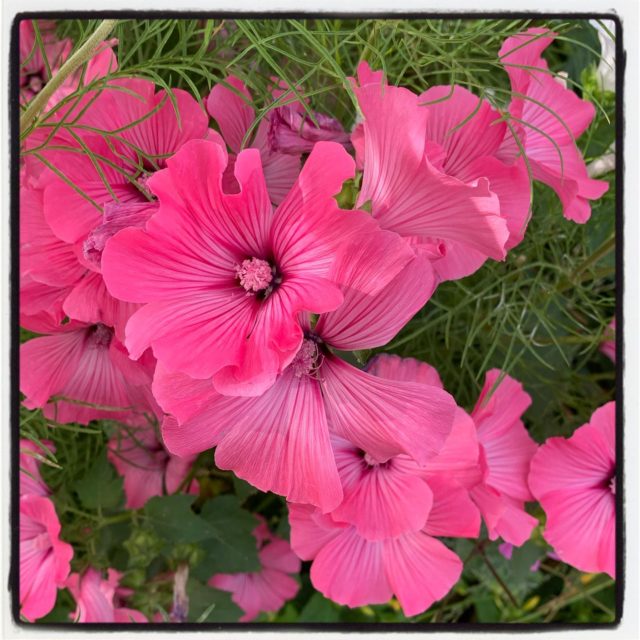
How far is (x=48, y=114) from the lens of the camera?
43cm

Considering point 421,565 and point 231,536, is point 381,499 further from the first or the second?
point 231,536

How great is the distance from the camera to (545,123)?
19.6 inches

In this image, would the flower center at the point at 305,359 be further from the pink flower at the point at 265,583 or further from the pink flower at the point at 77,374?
the pink flower at the point at 265,583

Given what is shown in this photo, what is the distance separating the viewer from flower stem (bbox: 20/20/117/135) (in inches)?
15.8

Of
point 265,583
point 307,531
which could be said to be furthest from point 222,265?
point 265,583

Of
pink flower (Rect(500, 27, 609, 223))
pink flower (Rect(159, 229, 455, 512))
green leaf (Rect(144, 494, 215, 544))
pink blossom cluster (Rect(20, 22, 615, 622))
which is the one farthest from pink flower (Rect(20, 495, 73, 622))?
pink flower (Rect(500, 27, 609, 223))

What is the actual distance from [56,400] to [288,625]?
238 millimetres

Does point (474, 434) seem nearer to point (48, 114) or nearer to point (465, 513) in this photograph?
point (465, 513)

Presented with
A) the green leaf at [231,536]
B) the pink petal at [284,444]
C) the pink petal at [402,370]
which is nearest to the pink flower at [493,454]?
the pink petal at [402,370]

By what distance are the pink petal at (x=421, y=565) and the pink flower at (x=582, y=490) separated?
0.09 metres

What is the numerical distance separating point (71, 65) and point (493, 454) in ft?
1.38

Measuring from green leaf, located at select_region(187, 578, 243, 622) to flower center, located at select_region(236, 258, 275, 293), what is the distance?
1.24ft

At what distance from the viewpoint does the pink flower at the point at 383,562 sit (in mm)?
530

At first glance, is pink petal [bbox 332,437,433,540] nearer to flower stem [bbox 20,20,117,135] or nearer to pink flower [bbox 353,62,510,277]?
pink flower [bbox 353,62,510,277]
